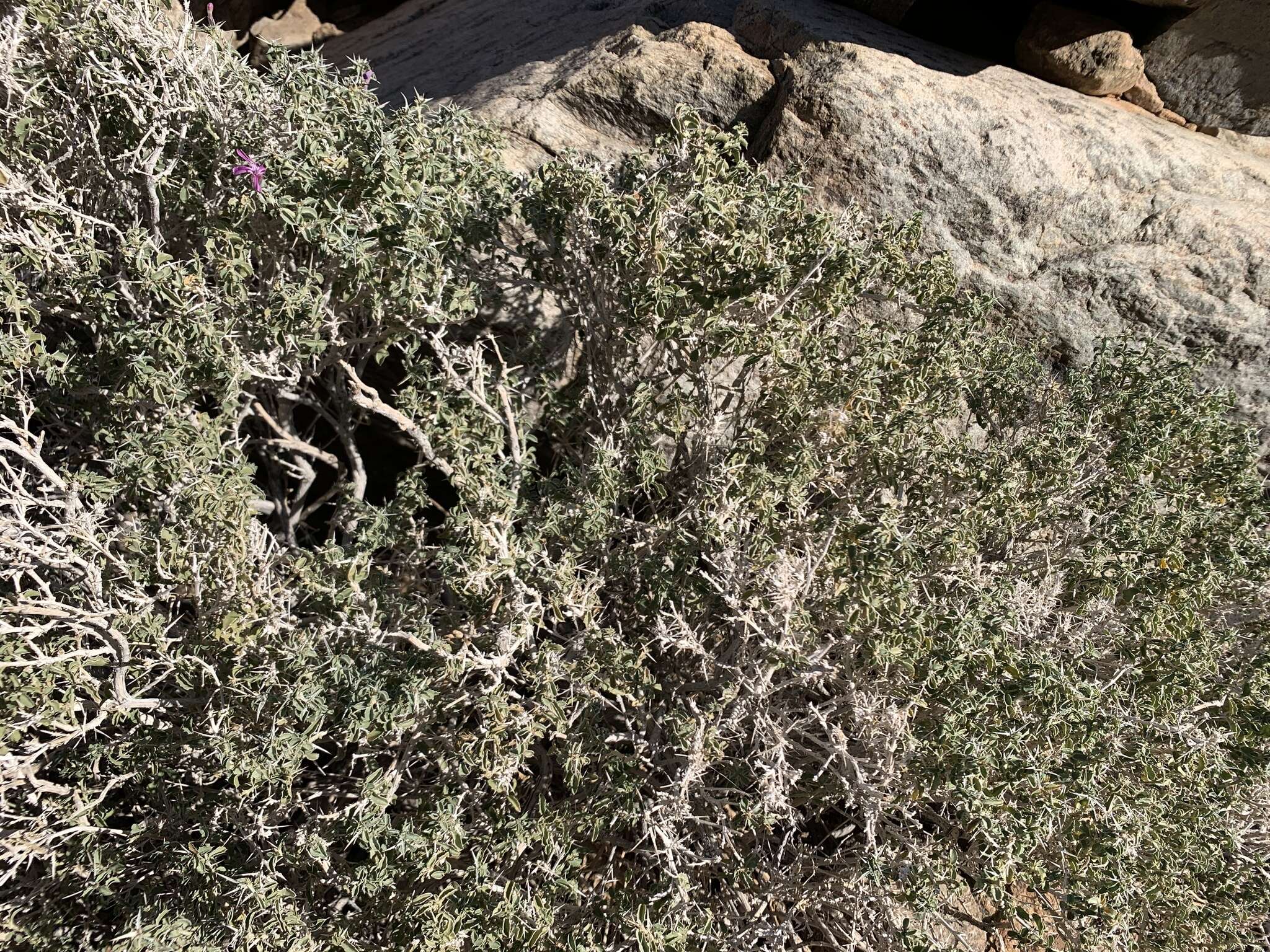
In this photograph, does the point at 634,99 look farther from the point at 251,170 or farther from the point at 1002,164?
the point at 251,170

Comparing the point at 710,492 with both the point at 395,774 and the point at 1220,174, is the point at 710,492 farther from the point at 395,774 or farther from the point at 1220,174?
the point at 1220,174

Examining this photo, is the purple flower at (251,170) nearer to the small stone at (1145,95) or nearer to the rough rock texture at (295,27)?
the small stone at (1145,95)

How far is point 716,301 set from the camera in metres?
3.80

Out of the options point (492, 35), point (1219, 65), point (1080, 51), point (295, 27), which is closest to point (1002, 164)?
point (1080, 51)

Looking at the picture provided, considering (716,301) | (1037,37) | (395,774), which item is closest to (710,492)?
(716,301)

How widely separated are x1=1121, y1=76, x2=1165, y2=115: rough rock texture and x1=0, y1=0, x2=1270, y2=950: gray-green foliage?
7.14 ft

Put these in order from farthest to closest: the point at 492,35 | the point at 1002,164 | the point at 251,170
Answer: the point at 492,35 → the point at 1002,164 → the point at 251,170

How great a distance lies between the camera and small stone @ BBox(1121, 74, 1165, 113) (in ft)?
17.8

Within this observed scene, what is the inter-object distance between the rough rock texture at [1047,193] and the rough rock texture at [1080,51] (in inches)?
5.9

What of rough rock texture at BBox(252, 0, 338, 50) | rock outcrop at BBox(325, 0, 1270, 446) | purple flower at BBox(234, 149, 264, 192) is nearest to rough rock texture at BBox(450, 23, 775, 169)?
rock outcrop at BBox(325, 0, 1270, 446)

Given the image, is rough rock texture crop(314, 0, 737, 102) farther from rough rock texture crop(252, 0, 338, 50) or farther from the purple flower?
the purple flower

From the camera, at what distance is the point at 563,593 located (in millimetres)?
3438

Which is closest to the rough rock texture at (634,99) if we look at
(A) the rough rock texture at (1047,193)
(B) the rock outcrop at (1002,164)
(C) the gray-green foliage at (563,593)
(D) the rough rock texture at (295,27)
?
(B) the rock outcrop at (1002,164)

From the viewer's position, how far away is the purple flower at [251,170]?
3.36 metres
